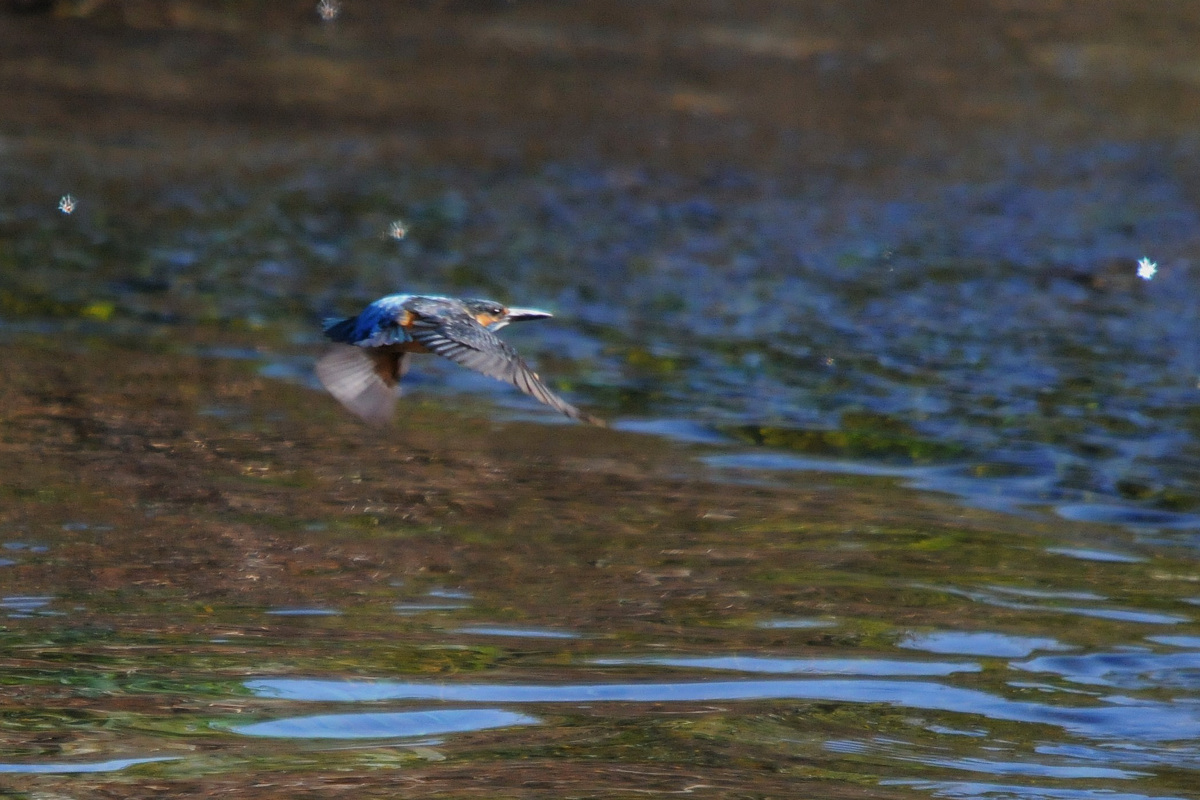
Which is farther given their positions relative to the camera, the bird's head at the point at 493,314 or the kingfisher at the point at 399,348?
the bird's head at the point at 493,314

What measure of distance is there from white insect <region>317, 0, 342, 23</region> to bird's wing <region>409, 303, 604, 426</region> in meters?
10.1

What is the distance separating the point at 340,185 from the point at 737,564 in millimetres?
5876

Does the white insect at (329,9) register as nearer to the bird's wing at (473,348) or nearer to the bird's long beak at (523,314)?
the bird's long beak at (523,314)

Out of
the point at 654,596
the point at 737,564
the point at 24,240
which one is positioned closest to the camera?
the point at 654,596

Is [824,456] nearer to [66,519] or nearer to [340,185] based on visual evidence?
[66,519]

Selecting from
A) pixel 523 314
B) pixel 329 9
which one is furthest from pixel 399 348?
pixel 329 9

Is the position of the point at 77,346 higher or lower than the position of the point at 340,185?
lower

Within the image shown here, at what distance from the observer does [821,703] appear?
4.14 metres

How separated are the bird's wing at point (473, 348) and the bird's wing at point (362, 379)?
0.26 m

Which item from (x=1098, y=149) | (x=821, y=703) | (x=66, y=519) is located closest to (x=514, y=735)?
(x=821, y=703)

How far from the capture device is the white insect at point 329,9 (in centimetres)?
1420

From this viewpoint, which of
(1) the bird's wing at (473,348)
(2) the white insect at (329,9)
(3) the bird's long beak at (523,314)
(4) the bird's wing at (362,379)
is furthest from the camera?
(2) the white insect at (329,9)

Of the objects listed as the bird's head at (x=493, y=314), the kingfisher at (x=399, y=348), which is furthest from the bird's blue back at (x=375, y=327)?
the bird's head at (x=493, y=314)

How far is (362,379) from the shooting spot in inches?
185
